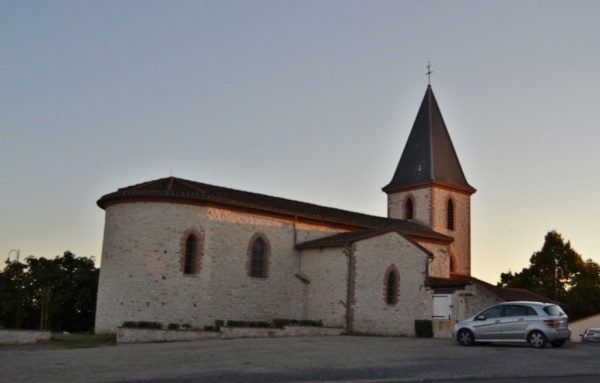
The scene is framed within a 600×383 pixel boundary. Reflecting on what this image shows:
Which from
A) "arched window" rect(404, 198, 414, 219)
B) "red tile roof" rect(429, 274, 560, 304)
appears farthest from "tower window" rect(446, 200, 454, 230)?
"red tile roof" rect(429, 274, 560, 304)

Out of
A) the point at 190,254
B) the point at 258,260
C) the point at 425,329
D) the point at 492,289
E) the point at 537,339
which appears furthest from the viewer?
the point at 492,289

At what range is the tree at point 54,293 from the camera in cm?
3538

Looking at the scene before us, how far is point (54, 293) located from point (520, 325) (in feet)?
84.1

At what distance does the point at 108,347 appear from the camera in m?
21.8

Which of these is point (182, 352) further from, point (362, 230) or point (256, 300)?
point (362, 230)

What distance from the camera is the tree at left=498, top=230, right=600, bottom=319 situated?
60906 millimetres

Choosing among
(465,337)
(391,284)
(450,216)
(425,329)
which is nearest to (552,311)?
(465,337)

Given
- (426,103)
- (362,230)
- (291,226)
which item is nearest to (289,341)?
(291,226)

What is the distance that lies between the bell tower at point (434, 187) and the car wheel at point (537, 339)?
73.0 feet

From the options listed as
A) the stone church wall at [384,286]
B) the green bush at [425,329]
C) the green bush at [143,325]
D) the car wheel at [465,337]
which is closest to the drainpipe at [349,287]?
the stone church wall at [384,286]

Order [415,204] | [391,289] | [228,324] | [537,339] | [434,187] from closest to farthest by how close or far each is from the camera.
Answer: [537,339], [228,324], [391,289], [434,187], [415,204]

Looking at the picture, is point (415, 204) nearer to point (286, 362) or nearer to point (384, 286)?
point (384, 286)

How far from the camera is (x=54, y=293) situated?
117 feet

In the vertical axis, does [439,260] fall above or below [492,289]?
above
